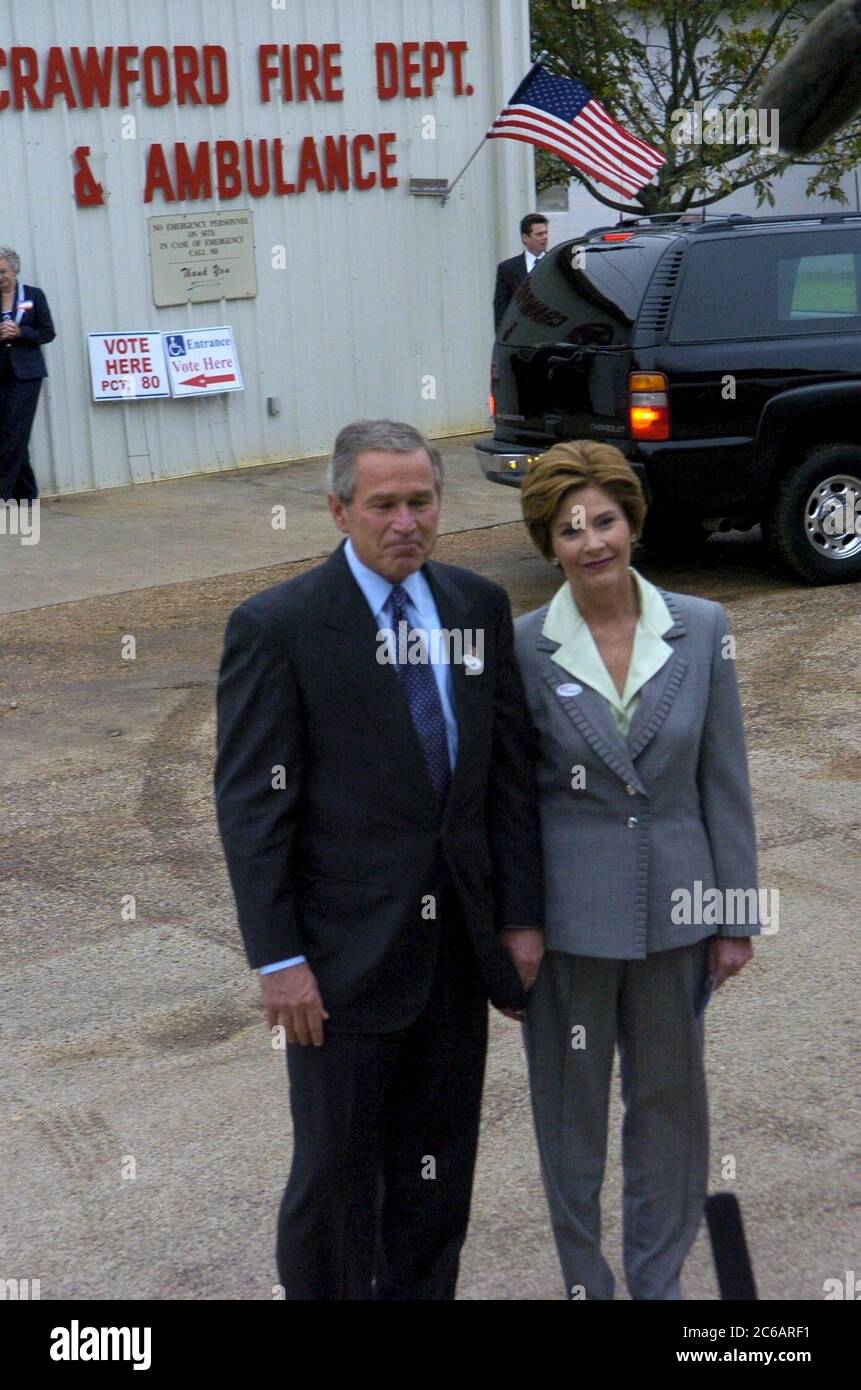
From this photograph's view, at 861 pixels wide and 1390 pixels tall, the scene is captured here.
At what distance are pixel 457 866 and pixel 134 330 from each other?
38.6 feet

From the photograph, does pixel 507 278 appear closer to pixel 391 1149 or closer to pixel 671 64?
pixel 671 64

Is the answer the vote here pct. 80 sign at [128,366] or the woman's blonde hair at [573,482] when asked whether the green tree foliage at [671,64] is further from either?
the woman's blonde hair at [573,482]

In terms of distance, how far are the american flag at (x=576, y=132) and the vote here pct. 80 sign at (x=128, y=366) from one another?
330cm

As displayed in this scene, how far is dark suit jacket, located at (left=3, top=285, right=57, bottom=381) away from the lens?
500 inches

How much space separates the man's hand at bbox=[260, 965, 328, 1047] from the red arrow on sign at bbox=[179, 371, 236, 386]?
1180 cm

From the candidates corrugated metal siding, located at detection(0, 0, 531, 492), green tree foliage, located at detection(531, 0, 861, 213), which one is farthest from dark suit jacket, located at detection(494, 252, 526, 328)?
green tree foliage, located at detection(531, 0, 861, 213)

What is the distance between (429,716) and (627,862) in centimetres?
52

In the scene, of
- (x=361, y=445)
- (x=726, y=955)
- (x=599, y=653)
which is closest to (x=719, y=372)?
(x=599, y=653)

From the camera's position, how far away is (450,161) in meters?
15.9

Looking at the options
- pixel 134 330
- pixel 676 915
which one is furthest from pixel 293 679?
pixel 134 330

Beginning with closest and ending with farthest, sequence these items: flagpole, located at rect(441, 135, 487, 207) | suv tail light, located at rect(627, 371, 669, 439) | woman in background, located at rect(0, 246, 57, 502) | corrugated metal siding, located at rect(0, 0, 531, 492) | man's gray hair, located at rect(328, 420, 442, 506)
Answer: man's gray hair, located at rect(328, 420, 442, 506) < suv tail light, located at rect(627, 371, 669, 439) < woman in background, located at rect(0, 246, 57, 502) < corrugated metal siding, located at rect(0, 0, 531, 492) < flagpole, located at rect(441, 135, 487, 207)

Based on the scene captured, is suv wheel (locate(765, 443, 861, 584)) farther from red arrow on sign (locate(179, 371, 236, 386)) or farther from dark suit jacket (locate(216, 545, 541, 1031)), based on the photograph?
dark suit jacket (locate(216, 545, 541, 1031))

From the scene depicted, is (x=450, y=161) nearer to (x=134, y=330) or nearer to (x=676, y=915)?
(x=134, y=330)

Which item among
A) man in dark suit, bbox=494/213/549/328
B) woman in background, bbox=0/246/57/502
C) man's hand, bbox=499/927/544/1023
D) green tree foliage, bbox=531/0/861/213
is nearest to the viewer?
man's hand, bbox=499/927/544/1023
